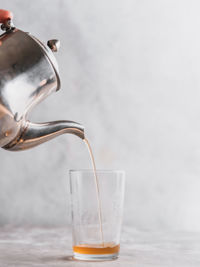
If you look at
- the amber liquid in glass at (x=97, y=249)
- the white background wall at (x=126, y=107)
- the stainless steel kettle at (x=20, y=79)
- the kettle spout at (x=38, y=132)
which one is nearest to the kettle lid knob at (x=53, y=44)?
the stainless steel kettle at (x=20, y=79)

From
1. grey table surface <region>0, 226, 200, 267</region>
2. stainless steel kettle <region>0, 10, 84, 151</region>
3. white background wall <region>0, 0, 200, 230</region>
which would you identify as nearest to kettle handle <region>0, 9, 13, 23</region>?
stainless steel kettle <region>0, 10, 84, 151</region>

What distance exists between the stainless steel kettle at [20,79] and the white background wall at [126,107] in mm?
576

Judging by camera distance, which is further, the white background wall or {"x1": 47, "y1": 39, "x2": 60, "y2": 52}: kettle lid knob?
the white background wall

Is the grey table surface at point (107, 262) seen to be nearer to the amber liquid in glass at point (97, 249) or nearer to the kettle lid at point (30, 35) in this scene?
the amber liquid in glass at point (97, 249)

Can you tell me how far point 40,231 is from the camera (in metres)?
1.05

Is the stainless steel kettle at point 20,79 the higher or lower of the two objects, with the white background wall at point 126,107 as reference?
higher

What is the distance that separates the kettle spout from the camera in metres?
0.66

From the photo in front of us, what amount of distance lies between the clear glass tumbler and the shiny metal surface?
12cm

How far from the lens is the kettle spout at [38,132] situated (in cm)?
66

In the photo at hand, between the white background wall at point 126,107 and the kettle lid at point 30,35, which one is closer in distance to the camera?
the kettle lid at point 30,35

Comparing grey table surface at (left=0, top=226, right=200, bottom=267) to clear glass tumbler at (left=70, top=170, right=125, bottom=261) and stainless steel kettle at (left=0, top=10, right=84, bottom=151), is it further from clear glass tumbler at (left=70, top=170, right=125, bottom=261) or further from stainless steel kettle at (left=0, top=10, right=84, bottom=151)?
stainless steel kettle at (left=0, top=10, right=84, bottom=151)

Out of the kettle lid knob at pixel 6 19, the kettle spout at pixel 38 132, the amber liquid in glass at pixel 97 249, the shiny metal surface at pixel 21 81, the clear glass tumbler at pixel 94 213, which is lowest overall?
the amber liquid in glass at pixel 97 249

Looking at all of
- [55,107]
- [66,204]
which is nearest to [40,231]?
[66,204]

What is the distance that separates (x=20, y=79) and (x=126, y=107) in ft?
2.18
